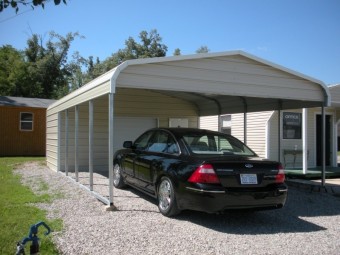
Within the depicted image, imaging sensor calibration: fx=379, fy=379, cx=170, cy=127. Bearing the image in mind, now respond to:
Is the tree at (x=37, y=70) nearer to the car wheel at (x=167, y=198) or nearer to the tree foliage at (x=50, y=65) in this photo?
the tree foliage at (x=50, y=65)

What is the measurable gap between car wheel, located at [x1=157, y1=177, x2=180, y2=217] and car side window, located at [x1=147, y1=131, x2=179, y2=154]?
1.90ft


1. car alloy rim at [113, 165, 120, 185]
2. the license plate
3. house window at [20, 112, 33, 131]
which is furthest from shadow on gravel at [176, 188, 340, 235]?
house window at [20, 112, 33, 131]

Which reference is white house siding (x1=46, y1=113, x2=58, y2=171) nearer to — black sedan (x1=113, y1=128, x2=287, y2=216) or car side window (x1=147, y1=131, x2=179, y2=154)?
car side window (x1=147, y1=131, x2=179, y2=154)

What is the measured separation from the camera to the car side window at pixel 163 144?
6.90 m

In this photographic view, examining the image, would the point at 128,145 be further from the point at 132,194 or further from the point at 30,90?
the point at 30,90

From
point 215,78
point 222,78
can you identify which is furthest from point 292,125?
point 215,78

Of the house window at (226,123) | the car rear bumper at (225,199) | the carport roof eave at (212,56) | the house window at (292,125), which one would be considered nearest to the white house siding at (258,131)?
the house window at (292,125)

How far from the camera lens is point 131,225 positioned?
19.5ft

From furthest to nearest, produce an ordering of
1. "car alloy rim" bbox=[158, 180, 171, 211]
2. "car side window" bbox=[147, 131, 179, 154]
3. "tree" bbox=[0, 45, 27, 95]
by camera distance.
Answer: "tree" bbox=[0, 45, 27, 95]
"car side window" bbox=[147, 131, 179, 154]
"car alloy rim" bbox=[158, 180, 171, 211]

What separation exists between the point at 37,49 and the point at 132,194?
1451 inches

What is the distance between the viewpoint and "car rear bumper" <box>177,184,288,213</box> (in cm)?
574

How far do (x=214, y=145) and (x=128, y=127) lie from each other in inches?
290

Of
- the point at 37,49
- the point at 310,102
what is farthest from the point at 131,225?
the point at 37,49

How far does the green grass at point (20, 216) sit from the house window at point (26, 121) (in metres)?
13.1
